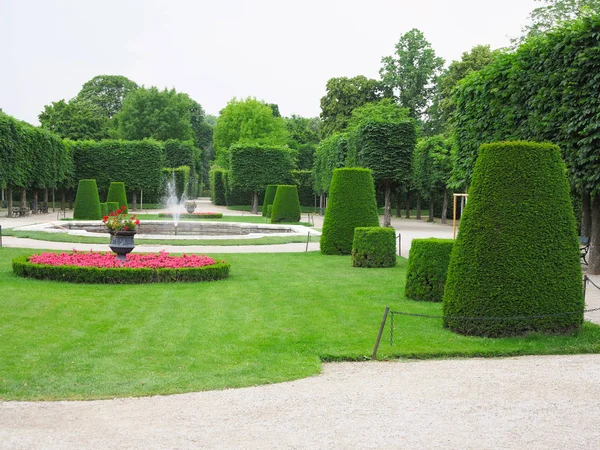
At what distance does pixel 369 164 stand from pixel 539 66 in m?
17.6

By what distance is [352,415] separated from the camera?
5461mm

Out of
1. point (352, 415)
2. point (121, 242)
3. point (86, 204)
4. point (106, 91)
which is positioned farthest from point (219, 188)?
point (352, 415)

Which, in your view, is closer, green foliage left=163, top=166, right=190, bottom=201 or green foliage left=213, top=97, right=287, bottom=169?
green foliage left=163, top=166, right=190, bottom=201

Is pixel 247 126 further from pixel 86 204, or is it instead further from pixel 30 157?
pixel 86 204

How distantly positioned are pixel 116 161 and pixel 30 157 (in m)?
10.2

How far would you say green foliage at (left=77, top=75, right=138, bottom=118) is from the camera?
83.2 meters

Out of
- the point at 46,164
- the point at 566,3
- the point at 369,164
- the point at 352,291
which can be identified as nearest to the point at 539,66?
the point at 352,291

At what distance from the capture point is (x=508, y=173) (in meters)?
8.49

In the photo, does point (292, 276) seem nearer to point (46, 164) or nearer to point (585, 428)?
point (585, 428)

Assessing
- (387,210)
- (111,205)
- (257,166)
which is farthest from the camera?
(257,166)

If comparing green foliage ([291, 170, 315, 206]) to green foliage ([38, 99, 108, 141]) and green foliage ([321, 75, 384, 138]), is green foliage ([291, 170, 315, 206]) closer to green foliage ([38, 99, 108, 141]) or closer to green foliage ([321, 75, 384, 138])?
green foliage ([321, 75, 384, 138])

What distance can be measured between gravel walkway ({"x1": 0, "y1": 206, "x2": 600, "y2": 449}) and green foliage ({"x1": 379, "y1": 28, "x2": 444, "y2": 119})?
53.3 meters

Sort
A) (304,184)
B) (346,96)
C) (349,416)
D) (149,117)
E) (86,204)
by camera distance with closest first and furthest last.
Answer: (349,416), (86,204), (304,184), (346,96), (149,117)

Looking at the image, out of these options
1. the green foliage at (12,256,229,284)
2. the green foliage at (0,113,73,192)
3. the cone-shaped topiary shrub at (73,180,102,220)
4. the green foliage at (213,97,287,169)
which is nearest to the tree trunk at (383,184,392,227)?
the cone-shaped topiary shrub at (73,180,102,220)
